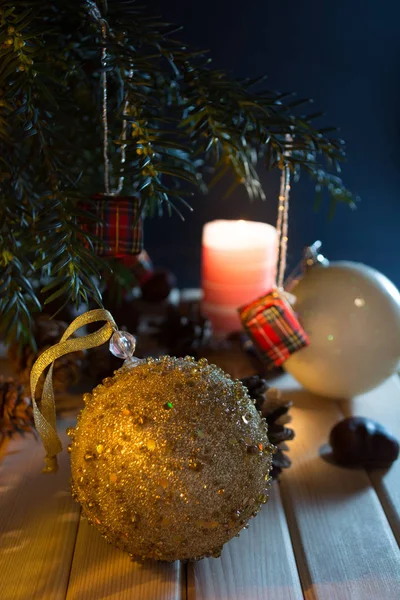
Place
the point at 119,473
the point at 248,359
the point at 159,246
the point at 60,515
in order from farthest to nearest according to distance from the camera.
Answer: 1. the point at 159,246
2. the point at 248,359
3. the point at 60,515
4. the point at 119,473

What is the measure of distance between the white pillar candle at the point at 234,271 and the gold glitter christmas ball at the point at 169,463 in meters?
0.55

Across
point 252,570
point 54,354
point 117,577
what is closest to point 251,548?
point 252,570

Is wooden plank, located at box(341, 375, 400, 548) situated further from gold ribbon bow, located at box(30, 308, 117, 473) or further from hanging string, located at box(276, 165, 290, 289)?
gold ribbon bow, located at box(30, 308, 117, 473)

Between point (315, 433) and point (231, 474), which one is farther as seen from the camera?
point (315, 433)

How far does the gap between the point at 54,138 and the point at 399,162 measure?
847 millimetres

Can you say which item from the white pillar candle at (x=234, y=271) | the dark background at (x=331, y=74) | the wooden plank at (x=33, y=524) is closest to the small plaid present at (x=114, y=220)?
the wooden plank at (x=33, y=524)

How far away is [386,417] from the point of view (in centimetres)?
96

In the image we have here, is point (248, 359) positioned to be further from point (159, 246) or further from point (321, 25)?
point (321, 25)

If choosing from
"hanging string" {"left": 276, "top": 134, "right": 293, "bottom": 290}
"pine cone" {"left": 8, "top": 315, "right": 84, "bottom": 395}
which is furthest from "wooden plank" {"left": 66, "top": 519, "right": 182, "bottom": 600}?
"hanging string" {"left": 276, "top": 134, "right": 293, "bottom": 290}

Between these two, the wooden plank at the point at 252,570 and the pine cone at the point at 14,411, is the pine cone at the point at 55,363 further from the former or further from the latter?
the wooden plank at the point at 252,570

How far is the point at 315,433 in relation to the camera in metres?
0.92

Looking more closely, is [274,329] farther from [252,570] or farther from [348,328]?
[252,570]

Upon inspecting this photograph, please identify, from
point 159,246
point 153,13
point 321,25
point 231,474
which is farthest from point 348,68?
point 231,474

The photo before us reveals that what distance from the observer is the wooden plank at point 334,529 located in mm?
652
